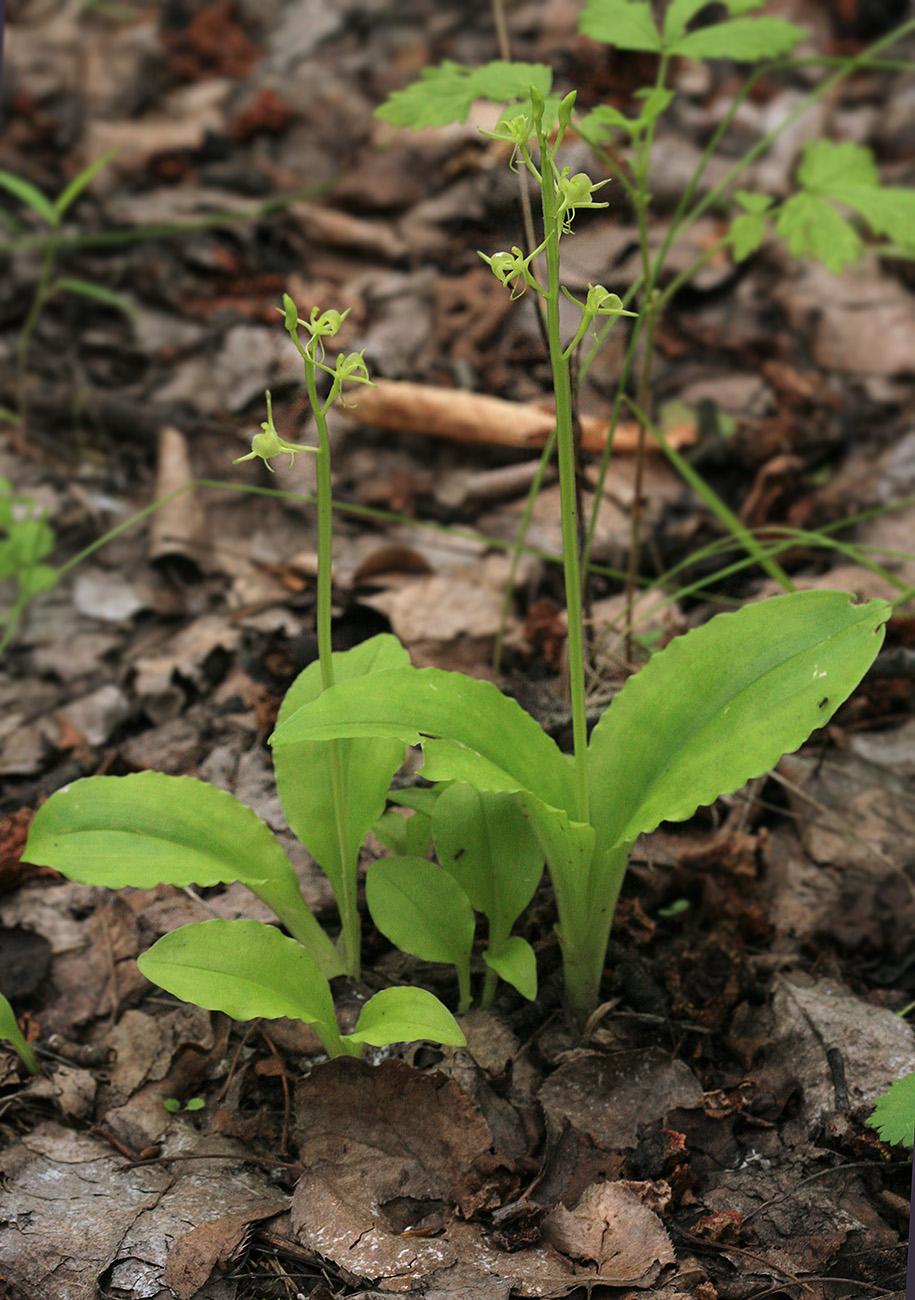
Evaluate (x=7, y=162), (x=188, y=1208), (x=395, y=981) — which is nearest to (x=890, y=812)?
(x=395, y=981)

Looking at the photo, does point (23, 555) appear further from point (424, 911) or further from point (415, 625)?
point (424, 911)

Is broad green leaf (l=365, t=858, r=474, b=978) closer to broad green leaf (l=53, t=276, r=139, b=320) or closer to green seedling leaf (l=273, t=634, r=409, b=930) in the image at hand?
Answer: green seedling leaf (l=273, t=634, r=409, b=930)

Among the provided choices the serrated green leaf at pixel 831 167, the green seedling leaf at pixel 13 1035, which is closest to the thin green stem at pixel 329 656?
the green seedling leaf at pixel 13 1035

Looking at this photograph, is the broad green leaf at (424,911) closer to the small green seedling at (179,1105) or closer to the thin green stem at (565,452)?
the thin green stem at (565,452)

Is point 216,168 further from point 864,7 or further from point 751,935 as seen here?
point 751,935

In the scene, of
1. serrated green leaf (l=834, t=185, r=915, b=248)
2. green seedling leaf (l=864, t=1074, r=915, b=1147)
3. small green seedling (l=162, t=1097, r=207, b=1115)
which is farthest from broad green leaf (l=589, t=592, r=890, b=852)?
serrated green leaf (l=834, t=185, r=915, b=248)

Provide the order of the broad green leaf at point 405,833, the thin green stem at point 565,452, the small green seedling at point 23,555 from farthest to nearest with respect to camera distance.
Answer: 1. the small green seedling at point 23,555
2. the broad green leaf at point 405,833
3. the thin green stem at point 565,452
